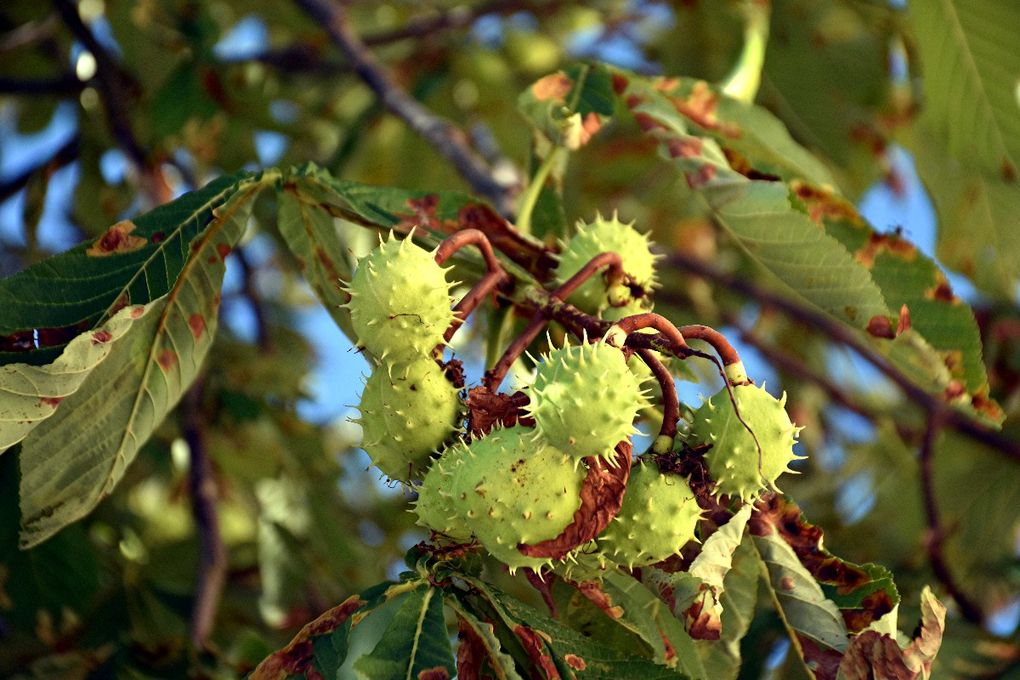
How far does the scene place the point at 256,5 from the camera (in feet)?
11.2

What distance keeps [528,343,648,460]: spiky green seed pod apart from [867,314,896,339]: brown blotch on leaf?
514mm

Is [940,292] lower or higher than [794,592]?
higher

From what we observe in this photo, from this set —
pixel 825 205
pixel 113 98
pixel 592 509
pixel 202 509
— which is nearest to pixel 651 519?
pixel 592 509

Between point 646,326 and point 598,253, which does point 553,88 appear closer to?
point 598,253

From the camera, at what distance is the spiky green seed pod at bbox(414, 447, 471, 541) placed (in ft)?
4.09

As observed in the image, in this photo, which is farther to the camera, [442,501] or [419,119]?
[419,119]

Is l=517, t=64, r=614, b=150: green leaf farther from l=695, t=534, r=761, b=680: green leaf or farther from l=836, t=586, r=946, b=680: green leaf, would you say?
l=836, t=586, r=946, b=680: green leaf

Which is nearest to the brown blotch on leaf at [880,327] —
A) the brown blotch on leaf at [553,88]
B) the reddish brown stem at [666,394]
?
the reddish brown stem at [666,394]

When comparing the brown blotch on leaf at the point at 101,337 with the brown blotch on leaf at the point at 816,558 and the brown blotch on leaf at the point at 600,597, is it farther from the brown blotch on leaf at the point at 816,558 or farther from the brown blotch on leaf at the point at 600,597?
the brown blotch on leaf at the point at 816,558

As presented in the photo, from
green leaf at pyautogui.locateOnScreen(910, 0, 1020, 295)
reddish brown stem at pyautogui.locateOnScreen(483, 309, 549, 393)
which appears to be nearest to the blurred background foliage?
green leaf at pyautogui.locateOnScreen(910, 0, 1020, 295)

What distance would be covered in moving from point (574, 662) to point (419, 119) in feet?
4.23

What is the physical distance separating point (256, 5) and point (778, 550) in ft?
8.84

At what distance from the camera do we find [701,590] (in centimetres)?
126

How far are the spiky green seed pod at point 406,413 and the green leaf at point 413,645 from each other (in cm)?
16
